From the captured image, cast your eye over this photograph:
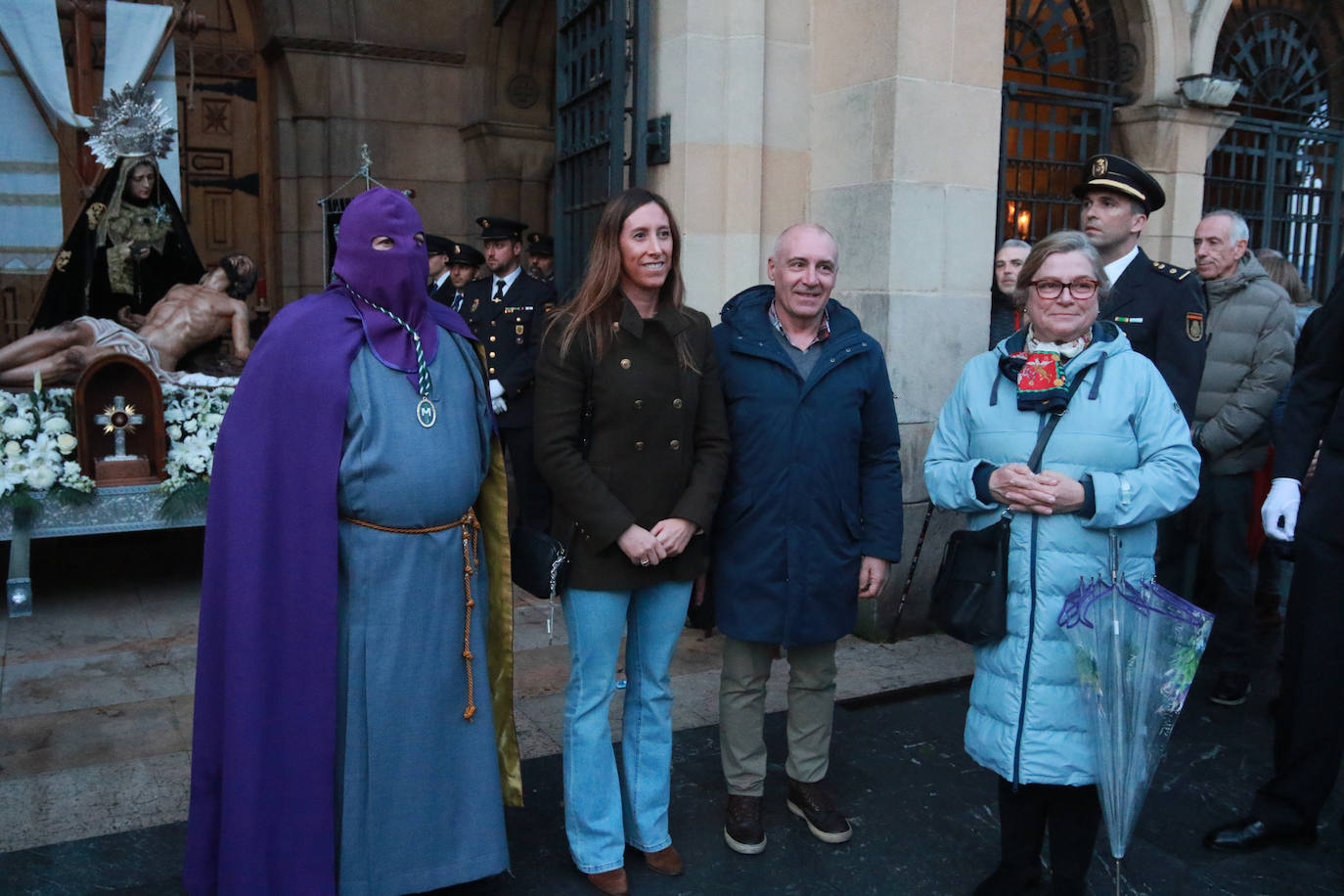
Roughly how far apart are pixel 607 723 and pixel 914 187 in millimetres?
3194

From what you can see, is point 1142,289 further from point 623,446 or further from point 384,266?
point 384,266

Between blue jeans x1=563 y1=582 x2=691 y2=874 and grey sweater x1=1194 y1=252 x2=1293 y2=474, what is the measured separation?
9.64 ft

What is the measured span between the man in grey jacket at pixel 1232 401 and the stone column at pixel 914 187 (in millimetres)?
1049

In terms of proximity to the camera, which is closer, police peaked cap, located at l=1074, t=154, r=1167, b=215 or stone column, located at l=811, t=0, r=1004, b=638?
police peaked cap, located at l=1074, t=154, r=1167, b=215

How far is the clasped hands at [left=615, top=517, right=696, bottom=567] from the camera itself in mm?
2887

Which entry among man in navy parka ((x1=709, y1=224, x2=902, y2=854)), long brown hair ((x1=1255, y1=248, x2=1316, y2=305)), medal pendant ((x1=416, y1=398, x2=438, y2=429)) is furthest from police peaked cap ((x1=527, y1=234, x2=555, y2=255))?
medal pendant ((x1=416, y1=398, x2=438, y2=429))

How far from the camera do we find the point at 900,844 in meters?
Answer: 3.34

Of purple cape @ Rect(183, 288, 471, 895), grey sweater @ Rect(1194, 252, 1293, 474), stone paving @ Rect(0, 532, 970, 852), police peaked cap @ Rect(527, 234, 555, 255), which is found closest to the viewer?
purple cape @ Rect(183, 288, 471, 895)

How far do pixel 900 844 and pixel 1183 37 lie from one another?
5.87 meters

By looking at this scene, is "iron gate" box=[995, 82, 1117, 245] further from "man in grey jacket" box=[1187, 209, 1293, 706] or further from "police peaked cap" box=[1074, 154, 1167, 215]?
"police peaked cap" box=[1074, 154, 1167, 215]

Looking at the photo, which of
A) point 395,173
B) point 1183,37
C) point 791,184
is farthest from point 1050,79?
point 395,173

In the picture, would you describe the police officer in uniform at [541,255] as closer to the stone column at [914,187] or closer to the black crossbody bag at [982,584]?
the stone column at [914,187]

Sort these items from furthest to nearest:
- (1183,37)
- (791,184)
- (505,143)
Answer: (505,143), (1183,37), (791,184)

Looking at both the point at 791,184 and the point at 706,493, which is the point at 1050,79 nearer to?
the point at 791,184
